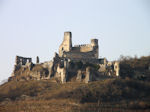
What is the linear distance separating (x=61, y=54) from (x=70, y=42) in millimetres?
6013

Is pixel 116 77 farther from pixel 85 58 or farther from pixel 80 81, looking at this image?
pixel 85 58

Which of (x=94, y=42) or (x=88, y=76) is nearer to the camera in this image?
(x=88, y=76)

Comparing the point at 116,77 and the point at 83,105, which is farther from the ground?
the point at 116,77

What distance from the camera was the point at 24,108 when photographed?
243 ft

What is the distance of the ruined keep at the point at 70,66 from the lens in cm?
8506

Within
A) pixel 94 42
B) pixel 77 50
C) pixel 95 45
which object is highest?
pixel 94 42

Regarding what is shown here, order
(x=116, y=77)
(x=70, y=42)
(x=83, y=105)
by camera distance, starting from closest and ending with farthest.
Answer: (x=83, y=105)
(x=116, y=77)
(x=70, y=42)

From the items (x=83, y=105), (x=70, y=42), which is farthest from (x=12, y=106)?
(x=70, y=42)

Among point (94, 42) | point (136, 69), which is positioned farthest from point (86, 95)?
point (94, 42)

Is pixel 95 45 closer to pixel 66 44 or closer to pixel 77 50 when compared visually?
pixel 77 50

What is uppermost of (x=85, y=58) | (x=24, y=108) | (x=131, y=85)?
(x=85, y=58)

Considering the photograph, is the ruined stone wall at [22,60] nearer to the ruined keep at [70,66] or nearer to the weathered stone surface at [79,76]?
the ruined keep at [70,66]

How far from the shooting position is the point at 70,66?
3501 inches

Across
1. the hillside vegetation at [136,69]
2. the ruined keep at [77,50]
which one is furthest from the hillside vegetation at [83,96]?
the ruined keep at [77,50]
